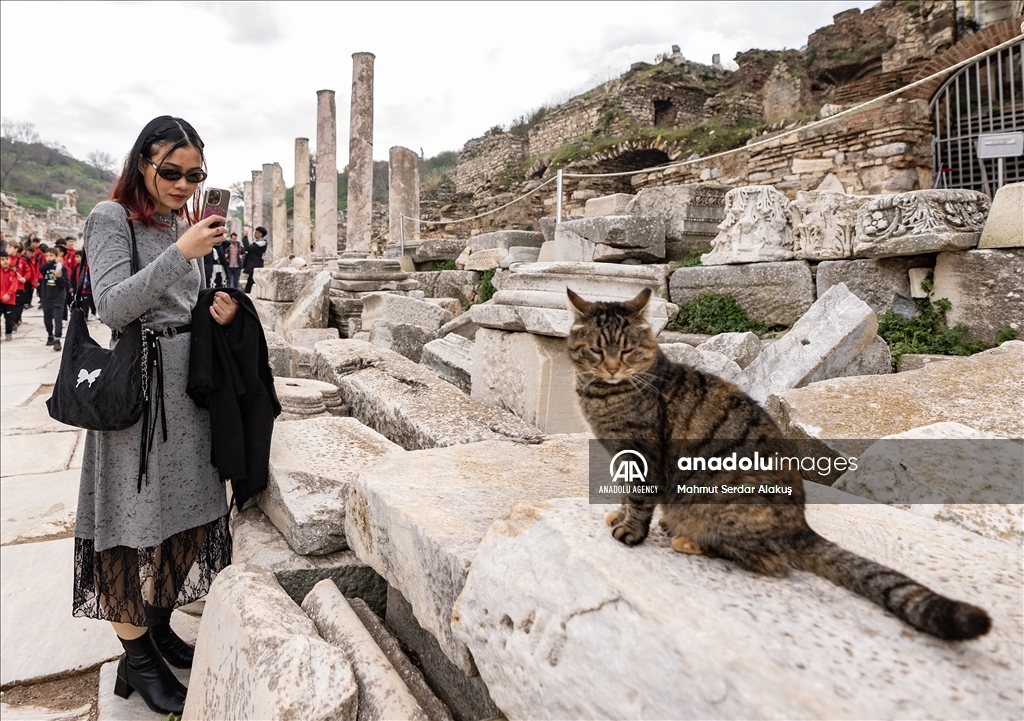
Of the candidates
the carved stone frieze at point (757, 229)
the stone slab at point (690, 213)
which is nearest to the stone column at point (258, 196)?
the stone slab at point (690, 213)

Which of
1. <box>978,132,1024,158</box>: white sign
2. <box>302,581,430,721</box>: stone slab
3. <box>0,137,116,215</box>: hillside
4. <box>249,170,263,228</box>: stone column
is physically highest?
<box>0,137,116,215</box>: hillside

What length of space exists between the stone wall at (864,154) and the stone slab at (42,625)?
8854 mm

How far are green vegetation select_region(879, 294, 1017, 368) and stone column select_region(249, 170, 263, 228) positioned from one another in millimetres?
26763

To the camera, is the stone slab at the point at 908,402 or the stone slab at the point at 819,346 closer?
the stone slab at the point at 908,402

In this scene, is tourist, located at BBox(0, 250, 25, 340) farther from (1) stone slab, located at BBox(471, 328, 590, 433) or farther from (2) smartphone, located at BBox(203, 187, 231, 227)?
(2) smartphone, located at BBox(203, 187, 231, 227)

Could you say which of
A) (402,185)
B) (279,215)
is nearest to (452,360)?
Result: (402,185)

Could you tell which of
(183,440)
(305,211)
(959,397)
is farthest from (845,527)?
(305,211)

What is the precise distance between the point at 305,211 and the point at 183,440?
18.9m

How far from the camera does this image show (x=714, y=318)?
5.75 metres

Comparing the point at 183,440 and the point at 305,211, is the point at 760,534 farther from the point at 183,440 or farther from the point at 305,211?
the point at 305,211

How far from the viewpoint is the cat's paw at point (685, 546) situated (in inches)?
52.6

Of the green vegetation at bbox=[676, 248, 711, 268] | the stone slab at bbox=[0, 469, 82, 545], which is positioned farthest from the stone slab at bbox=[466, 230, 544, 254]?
the stone slab at bbox=[0, 469, 82, 545]

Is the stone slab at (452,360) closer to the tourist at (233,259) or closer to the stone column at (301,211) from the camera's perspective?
the tourist at (233,259)

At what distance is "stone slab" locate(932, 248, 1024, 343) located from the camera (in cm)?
410
